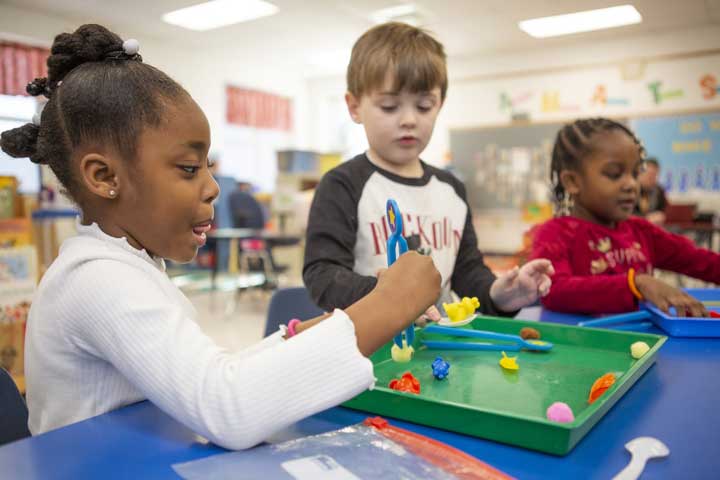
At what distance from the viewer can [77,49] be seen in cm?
68

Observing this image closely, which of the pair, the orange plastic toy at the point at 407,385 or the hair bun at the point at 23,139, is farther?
the hair bun at the point at 23,139

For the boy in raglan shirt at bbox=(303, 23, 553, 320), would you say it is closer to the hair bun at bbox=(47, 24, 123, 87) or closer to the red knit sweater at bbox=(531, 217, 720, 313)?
the red knit sweater at bbox=(531, 217, 720, 313)

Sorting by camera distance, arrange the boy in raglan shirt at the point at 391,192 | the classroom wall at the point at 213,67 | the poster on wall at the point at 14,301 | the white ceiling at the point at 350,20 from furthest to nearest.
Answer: the classroom wall at the point at 213,67 → the white ceiling at the point at 350,20 → the poster on wall at the point at 14,301 → the boy in raglan shirt at the point at 391,192

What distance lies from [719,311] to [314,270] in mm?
739

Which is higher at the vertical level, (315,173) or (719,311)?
(315,173)

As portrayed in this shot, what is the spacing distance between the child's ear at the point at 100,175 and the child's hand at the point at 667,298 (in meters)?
0.90

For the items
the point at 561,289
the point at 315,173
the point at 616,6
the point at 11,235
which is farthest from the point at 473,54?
the point at 561,289

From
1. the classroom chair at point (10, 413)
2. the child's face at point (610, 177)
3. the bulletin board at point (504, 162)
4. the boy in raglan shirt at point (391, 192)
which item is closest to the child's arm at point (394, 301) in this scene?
the boy in raglan shirt at point (391, 192)

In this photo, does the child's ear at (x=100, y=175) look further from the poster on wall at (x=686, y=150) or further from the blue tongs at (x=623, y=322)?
the poster on wall at (x=686, y=150)

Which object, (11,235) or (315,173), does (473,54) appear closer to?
(315,173)

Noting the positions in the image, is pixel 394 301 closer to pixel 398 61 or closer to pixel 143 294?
pixel 143 294

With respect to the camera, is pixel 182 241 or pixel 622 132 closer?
pixel 182 241

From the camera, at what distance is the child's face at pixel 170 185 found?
2.14 ft

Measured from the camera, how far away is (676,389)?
66 centimetres
